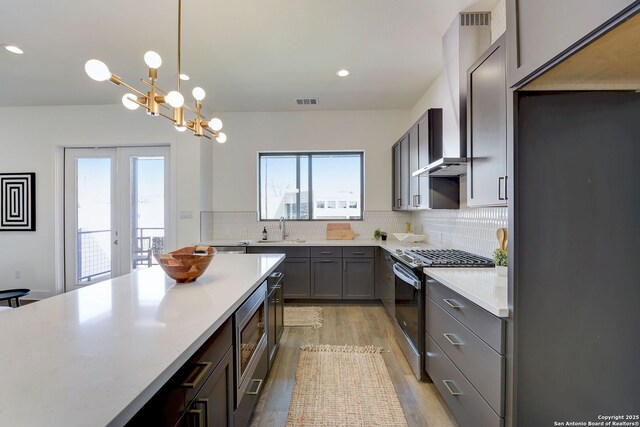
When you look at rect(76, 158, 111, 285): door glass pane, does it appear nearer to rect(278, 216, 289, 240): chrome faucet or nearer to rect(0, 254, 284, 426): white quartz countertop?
rect(278, 216, 289, 240): chrome faucet

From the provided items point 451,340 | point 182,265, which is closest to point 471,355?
point 451,340

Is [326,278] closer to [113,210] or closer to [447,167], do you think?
[447,167]

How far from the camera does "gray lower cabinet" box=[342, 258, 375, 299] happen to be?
4.00 m

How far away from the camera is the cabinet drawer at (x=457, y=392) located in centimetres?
139

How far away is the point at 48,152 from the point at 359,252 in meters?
4.92

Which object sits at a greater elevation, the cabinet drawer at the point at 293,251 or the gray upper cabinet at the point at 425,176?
the gray upper cabinet at the point at 425,176

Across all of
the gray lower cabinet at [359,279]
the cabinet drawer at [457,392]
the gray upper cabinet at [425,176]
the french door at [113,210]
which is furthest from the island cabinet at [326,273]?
the french door at [113,210]

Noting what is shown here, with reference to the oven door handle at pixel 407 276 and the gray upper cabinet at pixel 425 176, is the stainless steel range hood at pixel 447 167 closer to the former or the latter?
the gray upper cabinet at pixel 425 176

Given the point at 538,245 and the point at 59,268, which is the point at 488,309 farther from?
the point at 59,268

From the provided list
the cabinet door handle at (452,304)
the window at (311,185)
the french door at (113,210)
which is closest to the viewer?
the cabinet door handle at (452,304)

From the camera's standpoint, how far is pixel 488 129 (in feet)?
5.92

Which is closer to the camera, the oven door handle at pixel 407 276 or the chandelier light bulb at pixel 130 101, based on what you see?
the chandelier light bulb at pixel 130 101

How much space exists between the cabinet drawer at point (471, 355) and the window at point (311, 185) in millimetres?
2863

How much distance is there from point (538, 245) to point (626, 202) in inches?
15.2
